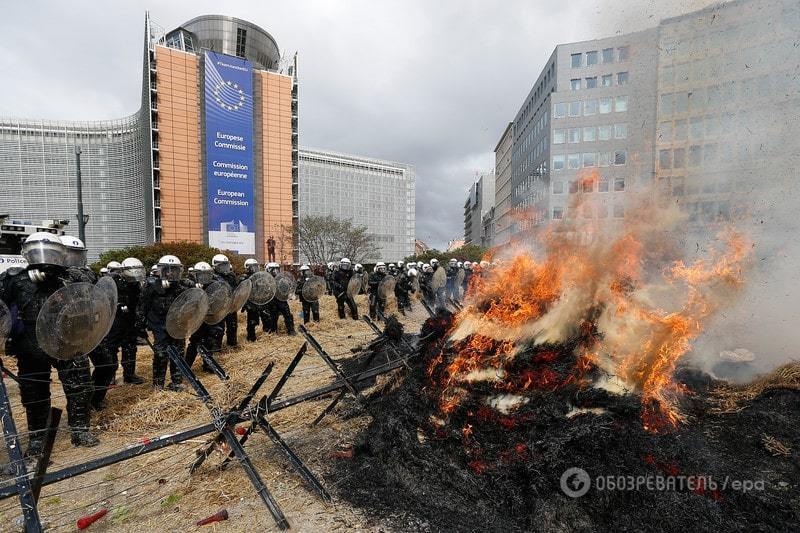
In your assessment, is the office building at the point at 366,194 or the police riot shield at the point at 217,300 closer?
the police riot shield at the point at 217,300

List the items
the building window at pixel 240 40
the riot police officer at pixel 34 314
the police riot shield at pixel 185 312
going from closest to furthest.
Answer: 1. the riot police officer at pixel 34 314
2. the police riot shield at pixel 185 312
3. the building window at pixel 240 40

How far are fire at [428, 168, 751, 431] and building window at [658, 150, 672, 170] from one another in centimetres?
248

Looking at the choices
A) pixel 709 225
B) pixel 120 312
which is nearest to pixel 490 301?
pixel 709 225

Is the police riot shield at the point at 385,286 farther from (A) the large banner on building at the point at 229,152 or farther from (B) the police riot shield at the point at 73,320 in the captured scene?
(A) the large banner on building at the point at 229,152

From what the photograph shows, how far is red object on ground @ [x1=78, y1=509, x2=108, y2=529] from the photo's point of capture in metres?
3.80

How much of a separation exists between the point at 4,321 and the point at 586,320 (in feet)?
25.5

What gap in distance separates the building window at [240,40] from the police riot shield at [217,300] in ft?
188

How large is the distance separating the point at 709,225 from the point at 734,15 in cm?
433

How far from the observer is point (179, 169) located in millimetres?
45406

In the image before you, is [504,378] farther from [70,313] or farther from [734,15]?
[734,15]

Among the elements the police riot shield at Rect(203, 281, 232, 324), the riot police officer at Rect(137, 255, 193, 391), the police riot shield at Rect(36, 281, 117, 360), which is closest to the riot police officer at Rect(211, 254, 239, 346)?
the riot police officer at Rect(137, 255, 193, 391)

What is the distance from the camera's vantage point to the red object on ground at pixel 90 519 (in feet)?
12.5

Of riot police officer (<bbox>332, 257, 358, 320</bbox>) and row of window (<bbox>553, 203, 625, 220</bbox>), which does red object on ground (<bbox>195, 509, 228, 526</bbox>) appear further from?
riot police officer (<bbox>332, 257, 358, 320</bbox>)

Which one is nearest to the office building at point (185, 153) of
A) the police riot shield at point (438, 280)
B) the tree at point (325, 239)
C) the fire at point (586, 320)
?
the tree at point (325, 239)
